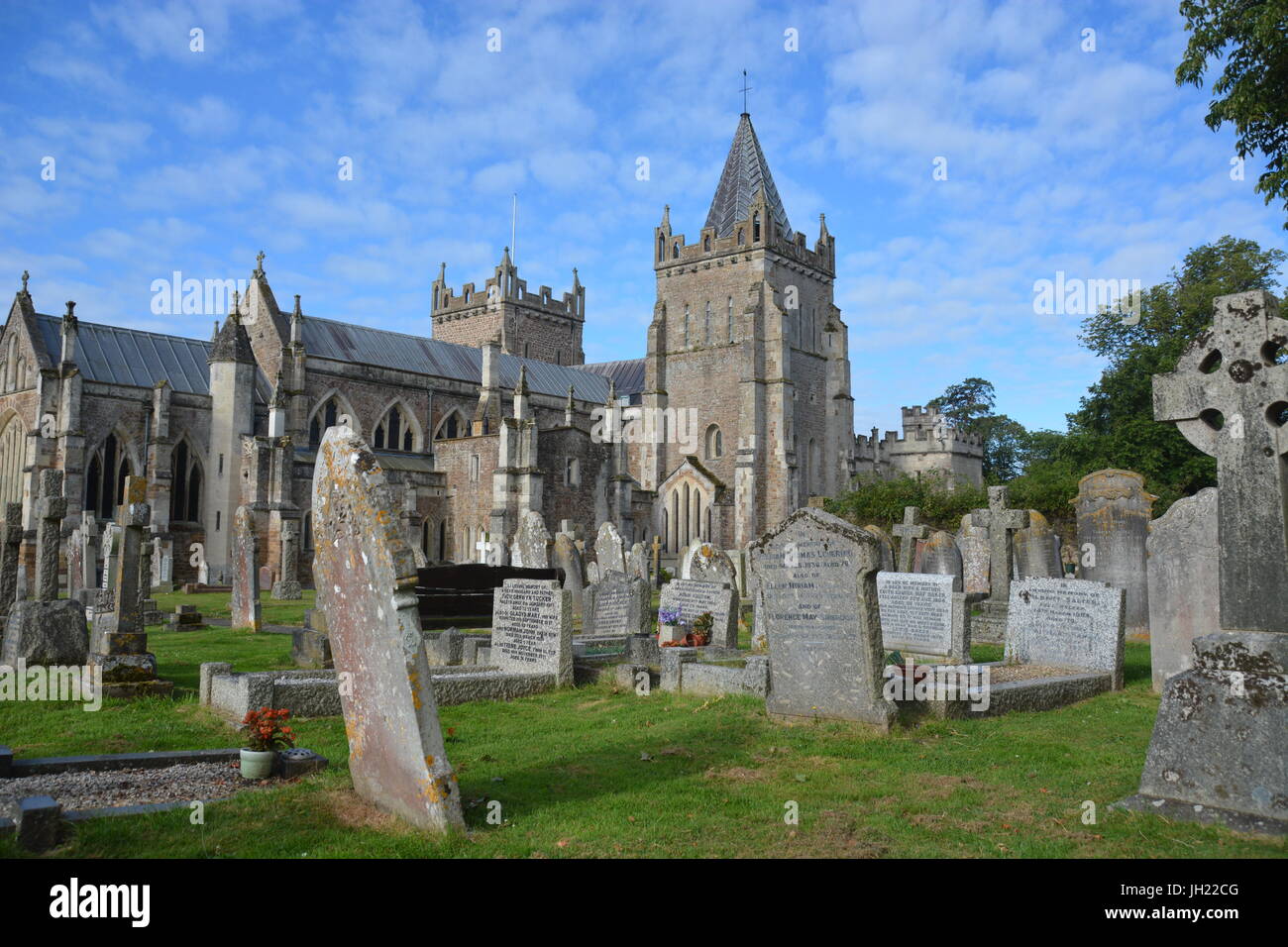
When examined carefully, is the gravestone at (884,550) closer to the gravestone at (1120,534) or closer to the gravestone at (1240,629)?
the gravestone at (1240,629)

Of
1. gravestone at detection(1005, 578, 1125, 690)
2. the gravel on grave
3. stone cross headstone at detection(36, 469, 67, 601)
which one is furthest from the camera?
stone cross headstone at detection(36, 469, 67, 601)

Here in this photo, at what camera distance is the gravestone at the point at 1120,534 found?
50.3 ft

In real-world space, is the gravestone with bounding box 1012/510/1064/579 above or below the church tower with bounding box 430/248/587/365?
below

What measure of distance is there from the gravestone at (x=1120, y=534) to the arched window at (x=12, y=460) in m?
33.9

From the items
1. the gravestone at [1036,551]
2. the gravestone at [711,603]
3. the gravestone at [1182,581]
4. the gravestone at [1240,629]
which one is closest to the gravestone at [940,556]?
the gravestone at [1036,551]

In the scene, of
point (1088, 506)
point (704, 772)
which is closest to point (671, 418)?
point (1088, 506)

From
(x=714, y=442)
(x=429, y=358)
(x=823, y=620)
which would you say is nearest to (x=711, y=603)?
(x=823, y=620)

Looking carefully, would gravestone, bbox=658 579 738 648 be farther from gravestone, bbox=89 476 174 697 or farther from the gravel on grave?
the gravel on grave

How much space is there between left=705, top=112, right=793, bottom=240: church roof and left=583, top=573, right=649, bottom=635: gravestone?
33.9m

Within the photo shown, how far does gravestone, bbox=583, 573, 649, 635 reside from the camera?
14773mm

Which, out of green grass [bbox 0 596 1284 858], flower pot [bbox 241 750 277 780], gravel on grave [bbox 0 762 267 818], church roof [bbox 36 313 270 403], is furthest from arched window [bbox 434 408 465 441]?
flower pot [bbox 241 750 277 780]
